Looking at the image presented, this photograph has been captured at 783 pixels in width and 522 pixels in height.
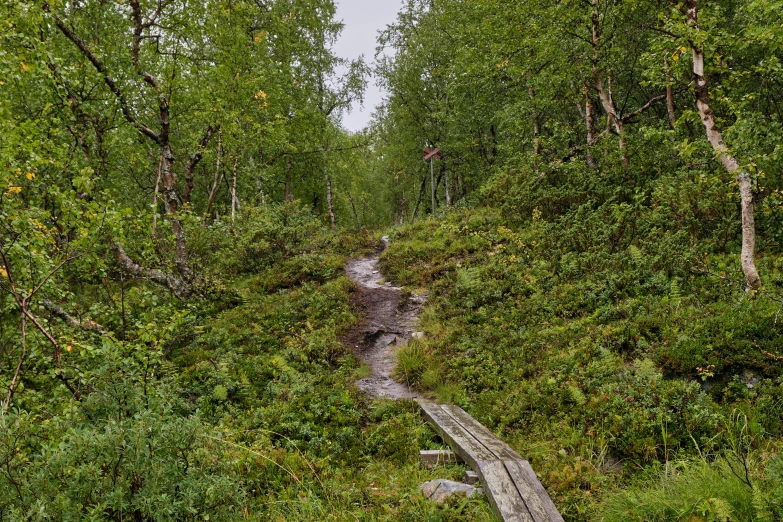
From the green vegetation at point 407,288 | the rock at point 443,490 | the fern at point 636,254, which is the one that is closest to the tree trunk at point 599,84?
the green vegetation at point 407,288

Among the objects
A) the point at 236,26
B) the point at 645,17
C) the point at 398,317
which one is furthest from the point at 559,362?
the point at 645,17

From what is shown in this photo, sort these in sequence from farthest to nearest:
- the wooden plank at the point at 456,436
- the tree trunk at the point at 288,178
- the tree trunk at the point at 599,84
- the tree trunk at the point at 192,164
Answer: the tree trunk at the point at 288,178 < the tree trunk at the point at 599,84 < the tree trunk at the point at 192,164 < the wooden plank at the point at 456,436

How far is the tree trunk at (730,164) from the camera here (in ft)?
23.9

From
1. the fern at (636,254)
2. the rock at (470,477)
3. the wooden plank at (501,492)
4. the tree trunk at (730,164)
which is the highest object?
the tree trunk at (730,164)

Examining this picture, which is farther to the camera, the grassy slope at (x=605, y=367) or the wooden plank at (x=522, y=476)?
the grassy slope at (x=605, y=367)

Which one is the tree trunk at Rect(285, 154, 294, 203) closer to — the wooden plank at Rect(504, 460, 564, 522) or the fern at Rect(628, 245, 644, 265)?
the fern at Rect(628, 245, 644, 265)

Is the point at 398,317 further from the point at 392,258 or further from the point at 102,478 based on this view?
the point at 102,478

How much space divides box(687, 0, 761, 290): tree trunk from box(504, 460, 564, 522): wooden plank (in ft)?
18.5

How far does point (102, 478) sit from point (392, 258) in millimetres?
13446

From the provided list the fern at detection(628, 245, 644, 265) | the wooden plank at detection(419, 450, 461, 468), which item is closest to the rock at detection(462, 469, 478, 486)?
the wooden plank at detection(419, 450, 461, 468)

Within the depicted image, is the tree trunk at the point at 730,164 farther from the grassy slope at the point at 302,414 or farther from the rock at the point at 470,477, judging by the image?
the grassy slope at the point at 302,414

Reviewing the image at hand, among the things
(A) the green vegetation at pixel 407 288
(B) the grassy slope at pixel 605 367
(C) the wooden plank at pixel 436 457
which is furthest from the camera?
(C) the wooden plank at pixel 436 457

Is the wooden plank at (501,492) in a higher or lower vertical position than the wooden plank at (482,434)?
higher

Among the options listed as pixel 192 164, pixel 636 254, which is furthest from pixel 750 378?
pixel 192 164
